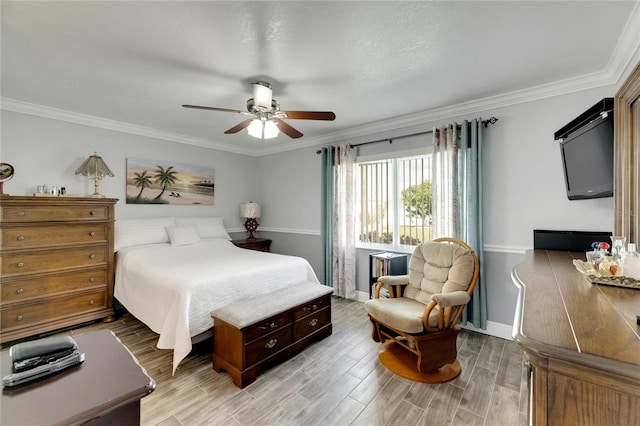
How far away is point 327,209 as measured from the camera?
13.6 feet

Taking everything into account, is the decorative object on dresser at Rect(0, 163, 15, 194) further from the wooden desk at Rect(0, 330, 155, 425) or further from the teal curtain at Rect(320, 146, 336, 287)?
the teal curtain at Rect(320, 146, 336, 287)

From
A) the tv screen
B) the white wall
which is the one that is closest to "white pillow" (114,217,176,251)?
the white wall

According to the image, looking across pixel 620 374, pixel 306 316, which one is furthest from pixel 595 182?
pixel 306 316

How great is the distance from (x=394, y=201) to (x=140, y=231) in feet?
11.0

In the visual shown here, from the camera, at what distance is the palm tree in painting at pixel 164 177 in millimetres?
4055

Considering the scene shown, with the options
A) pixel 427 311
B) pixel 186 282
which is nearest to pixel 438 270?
pixel 427 311

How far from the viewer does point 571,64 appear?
2.19 meters

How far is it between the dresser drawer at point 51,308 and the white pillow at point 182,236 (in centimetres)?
93

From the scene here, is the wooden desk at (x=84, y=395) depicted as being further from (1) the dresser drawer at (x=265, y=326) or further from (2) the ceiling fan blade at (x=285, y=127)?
(2) the ceiling fan blade at (x=285, y=127)

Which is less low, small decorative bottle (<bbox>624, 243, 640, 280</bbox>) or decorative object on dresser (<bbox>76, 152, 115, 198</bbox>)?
decorative object on dresser (<bbox>76, 152, 115, 198</bbox>)

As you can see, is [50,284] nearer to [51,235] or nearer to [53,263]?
[53,263]

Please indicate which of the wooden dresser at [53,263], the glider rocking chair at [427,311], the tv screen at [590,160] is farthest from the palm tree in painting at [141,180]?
the tv screen at [590,160]

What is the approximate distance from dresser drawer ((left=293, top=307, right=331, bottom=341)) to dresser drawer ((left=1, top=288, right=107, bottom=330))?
7.81 ft

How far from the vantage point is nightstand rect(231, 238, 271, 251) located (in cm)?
450
